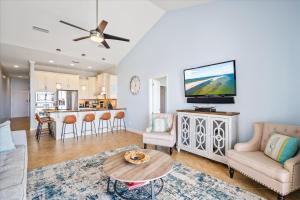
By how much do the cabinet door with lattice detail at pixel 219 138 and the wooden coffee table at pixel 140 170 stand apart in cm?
129

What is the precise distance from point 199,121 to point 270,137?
1197 millimetres

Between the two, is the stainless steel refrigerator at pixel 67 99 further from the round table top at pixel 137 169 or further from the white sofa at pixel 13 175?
the round table top at pixel 137 169

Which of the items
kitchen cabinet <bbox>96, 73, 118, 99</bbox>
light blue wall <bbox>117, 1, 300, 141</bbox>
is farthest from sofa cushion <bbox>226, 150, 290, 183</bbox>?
kitchen cabinet <bbox>96, 73, 118, 99</bbox>

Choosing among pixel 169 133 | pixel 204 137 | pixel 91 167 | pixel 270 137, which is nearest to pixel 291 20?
pixel 270 137

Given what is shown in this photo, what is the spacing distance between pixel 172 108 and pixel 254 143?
219cm

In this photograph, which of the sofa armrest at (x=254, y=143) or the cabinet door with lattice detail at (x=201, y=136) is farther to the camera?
the cabinet door with lattice detail at (x=201, y=136)

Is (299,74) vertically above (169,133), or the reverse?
(299,74)

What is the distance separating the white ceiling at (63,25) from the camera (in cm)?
354

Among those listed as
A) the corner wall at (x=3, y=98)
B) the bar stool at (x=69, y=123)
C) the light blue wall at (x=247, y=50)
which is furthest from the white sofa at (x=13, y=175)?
the corner wall at (x=3, y=98)

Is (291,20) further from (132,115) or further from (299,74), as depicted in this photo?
(132,115)

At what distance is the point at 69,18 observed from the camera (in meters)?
3.93

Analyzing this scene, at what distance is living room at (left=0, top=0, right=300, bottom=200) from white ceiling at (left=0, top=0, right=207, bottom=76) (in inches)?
1.1

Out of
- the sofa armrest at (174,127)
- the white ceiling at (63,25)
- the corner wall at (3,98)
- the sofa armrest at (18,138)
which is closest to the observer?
the sofa armrest at (18,138)

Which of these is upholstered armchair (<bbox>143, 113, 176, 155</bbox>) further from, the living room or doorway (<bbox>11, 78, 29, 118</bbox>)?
doorway (<bbox>11, 78, 29, 118</bbox>)
